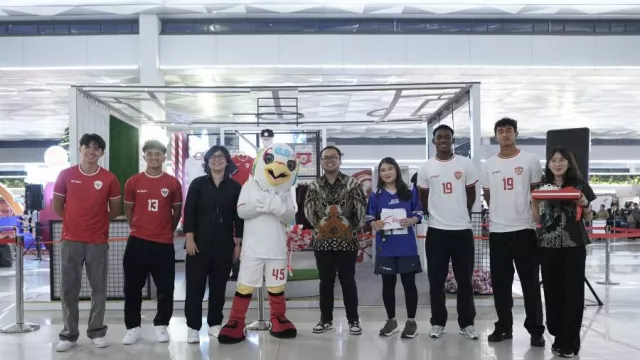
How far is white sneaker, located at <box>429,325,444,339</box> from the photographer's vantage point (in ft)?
14.7

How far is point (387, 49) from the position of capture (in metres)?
11.1

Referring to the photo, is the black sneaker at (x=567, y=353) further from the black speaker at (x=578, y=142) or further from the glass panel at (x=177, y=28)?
the glass panel at (x=177, y=28)

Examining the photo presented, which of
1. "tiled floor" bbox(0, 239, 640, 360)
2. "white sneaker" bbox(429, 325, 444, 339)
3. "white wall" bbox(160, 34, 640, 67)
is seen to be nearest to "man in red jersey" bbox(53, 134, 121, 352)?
"tiled floor" bbox(0, 239, 640, 360)

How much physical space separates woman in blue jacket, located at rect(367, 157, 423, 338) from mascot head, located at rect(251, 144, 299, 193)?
0.76 meters

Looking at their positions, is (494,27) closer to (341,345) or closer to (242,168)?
(242,168)

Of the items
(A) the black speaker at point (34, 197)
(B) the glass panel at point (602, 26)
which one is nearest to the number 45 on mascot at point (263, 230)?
(A) the black speaker at point (34, 197)

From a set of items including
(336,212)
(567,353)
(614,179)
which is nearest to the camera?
(567,353)

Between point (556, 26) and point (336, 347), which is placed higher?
point (556, 26)

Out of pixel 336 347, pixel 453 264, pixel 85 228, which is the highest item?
pixel 85 228

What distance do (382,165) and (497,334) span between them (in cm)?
161

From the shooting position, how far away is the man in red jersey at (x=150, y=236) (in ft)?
14.1

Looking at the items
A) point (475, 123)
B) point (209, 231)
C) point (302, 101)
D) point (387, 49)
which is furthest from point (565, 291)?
point (302, 101)

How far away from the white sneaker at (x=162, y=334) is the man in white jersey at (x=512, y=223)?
2614 millimetres

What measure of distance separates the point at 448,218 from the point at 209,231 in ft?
6.08
